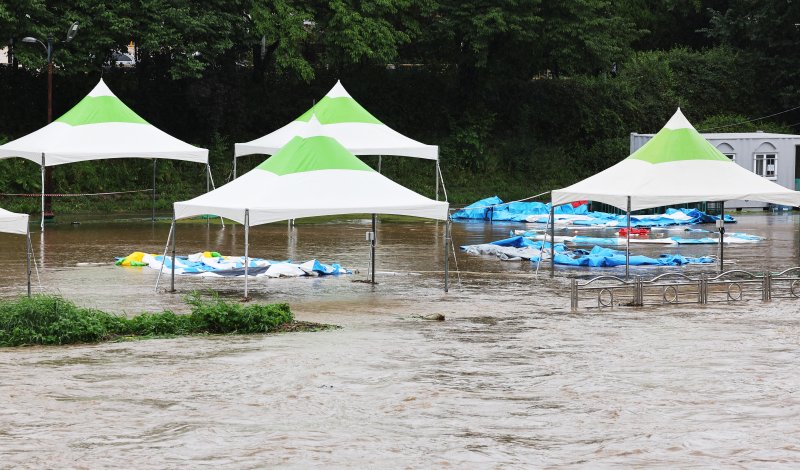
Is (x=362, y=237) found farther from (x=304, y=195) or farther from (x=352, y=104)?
(x=304, y=195)

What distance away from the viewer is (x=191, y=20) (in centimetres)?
4156

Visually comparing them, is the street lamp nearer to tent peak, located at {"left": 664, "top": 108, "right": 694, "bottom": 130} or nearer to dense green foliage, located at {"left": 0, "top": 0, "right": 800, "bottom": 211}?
dense green foliage, located at {"left": 0, "top": 0, "right": 800, "bottom": 211}

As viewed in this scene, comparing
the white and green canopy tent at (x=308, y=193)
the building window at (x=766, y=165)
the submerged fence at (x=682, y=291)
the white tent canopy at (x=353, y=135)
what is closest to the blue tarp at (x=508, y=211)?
the white tent canopy at (x=353, y=135)

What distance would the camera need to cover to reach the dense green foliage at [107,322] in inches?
653

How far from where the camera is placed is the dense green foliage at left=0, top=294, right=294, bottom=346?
54.4 feet

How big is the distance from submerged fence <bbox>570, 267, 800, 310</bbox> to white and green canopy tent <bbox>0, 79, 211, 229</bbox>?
1425 cm

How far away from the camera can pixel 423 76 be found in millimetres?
53156

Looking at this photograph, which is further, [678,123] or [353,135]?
[353,135]

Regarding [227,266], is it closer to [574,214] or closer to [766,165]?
[574,214]

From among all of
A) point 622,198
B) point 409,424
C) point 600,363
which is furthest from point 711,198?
point 409,424

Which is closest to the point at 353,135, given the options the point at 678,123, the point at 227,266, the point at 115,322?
the point at 227,266

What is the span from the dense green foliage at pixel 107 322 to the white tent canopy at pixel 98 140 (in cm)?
1533

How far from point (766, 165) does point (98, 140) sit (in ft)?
84.0

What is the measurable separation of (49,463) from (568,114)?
1833 inches
